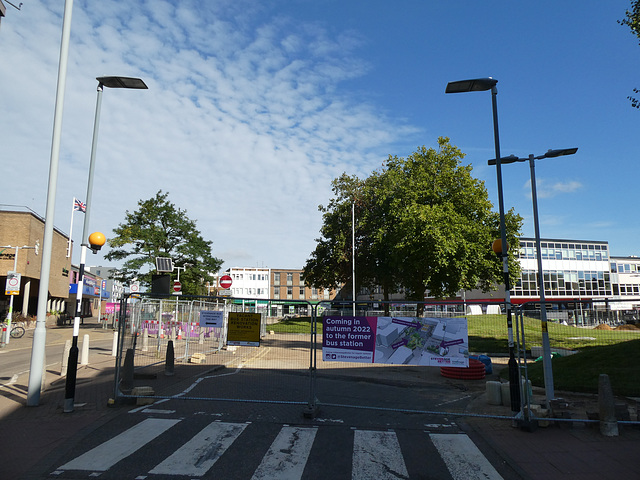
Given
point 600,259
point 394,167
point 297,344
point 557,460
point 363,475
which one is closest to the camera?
point 363,475

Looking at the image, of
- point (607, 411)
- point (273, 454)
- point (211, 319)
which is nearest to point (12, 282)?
point (211, 319)

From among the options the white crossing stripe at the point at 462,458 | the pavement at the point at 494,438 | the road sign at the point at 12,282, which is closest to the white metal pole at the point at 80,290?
the pavement at the point at 494,438

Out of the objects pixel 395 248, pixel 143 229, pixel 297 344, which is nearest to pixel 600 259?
pixel 395 248

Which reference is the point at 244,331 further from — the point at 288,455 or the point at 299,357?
the point at 299,357

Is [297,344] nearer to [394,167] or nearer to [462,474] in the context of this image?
[462,474]

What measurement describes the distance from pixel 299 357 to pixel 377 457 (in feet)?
24.4

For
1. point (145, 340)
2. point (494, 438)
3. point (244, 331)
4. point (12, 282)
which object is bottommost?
point (494, 438)

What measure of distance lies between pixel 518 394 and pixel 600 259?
71.4 meters

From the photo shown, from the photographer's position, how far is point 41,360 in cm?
964

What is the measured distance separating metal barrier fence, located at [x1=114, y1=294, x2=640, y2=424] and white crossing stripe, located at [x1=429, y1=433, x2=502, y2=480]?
0.97 meters

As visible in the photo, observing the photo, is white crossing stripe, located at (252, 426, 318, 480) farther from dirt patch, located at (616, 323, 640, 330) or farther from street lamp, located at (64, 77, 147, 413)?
dirt patch, located at (616, 323, 640, 330)

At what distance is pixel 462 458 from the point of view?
21.9 feet

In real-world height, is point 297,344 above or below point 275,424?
above

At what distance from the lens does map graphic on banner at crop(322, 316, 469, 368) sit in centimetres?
910
